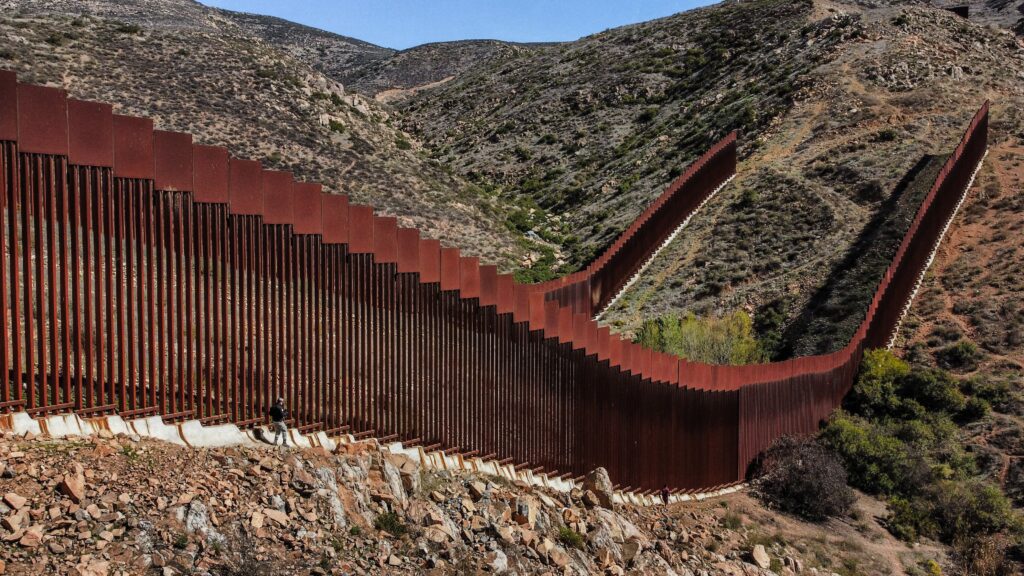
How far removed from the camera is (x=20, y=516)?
6824mm

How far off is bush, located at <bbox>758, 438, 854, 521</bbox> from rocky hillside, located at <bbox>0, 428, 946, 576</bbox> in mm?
Answer: 5506

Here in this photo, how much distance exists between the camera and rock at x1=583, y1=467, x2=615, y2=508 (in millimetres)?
15289

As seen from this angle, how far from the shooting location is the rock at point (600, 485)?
15289 mm

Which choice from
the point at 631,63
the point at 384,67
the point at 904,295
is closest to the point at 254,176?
the point at 904,295

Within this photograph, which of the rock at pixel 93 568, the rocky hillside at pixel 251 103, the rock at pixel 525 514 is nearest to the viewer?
the rock at pixel 93 568

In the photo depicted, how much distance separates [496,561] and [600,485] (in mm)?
5464

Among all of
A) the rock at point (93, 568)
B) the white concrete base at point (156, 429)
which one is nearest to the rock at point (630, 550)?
A: the white concrete base at point (156, 429)

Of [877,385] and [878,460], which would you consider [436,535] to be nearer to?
[878,460]

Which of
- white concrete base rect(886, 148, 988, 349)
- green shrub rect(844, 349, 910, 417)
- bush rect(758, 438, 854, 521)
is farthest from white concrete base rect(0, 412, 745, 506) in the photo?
white concrete base rect(886, 148, 988, 349)

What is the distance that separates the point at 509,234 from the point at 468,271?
32095 millimetres

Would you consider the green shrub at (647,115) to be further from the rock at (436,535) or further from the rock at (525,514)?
the rock at (436,535)

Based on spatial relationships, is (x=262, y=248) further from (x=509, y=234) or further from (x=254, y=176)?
(x=509, y=234)

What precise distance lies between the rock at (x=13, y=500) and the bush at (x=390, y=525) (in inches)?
148

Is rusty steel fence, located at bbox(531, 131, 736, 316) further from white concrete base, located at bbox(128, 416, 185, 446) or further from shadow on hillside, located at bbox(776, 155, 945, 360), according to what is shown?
white concrete base, located at bbox(128, 416, 185, 446)
